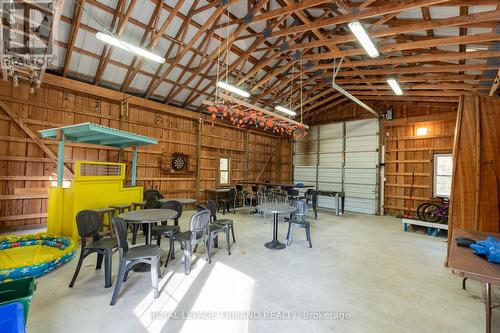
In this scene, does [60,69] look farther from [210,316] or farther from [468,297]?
[468,297]

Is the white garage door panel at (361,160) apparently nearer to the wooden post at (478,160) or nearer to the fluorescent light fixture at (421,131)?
the fluorescent light fixture at (421,131)

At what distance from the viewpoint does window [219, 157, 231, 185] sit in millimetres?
10516

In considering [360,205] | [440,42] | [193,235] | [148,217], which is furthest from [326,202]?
[148,217]

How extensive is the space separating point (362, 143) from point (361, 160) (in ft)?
2.49

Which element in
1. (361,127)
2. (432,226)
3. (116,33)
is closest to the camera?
(116,33)

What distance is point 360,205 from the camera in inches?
393

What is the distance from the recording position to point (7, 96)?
5520 mm

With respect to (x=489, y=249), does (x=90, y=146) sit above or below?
above

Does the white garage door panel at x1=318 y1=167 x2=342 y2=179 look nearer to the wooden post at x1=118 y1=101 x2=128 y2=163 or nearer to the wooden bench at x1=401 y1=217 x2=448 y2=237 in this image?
the wooden bench at x1=401 y1=217 x2=448 y2=237

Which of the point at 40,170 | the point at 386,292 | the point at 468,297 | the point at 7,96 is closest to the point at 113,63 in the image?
the point at 7,96

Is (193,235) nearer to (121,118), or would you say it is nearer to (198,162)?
(121,118)

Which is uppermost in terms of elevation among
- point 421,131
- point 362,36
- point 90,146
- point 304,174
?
point 362,36

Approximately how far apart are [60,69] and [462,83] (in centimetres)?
1108

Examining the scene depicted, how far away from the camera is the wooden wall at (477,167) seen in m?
3.50
